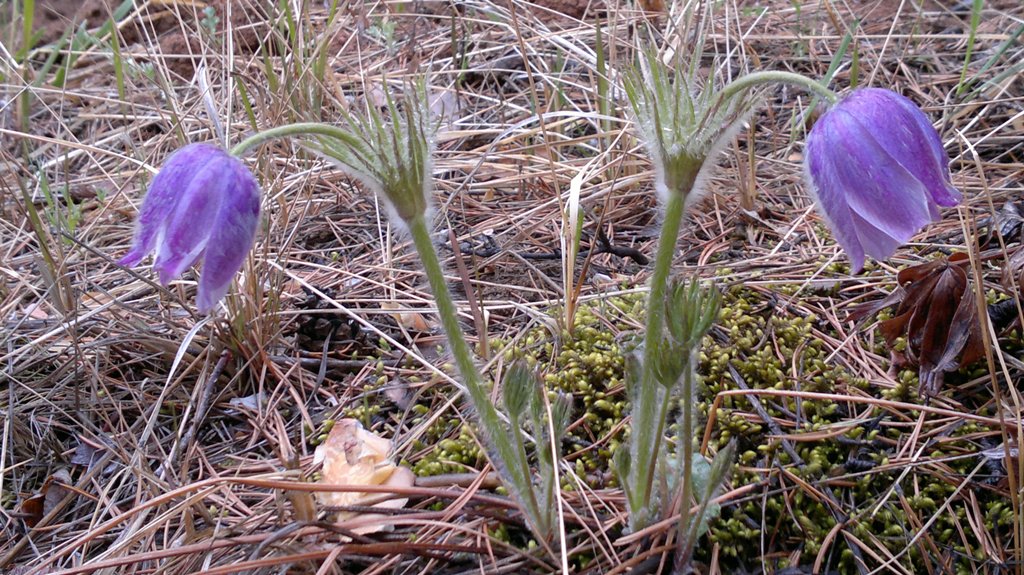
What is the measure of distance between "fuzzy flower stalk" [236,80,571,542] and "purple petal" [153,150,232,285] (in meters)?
0.05

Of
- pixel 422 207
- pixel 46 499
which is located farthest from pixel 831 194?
pixel 46 499

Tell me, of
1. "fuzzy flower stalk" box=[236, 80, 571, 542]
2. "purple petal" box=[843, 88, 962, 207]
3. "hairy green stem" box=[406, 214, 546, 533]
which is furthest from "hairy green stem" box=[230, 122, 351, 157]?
"purple petal" box=[843, 88, 962, 207]

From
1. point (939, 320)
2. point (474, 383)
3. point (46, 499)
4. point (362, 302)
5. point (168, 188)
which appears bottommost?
point (46, 499)

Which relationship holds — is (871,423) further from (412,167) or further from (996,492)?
(412,167)

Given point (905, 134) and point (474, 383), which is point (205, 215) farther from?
point (905, 134)

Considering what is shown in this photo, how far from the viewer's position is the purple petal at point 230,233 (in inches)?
35.1

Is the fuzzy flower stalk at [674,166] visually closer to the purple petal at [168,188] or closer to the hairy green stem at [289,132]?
the hairy green stem at [289,132]

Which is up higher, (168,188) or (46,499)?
(168,188)

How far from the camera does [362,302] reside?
183 cm

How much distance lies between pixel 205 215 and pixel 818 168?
0.76 metres

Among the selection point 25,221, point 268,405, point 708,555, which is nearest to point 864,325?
point 708,555

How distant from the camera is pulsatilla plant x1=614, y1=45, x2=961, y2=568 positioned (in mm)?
902

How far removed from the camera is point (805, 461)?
1295mm

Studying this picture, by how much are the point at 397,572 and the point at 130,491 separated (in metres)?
0.63
